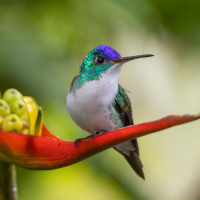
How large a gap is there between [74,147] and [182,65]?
1.88 metres

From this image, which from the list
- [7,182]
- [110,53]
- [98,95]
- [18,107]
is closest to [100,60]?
[110,53]

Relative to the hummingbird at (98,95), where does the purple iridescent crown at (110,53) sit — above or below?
above

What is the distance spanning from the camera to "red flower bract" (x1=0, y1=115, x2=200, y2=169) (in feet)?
2.71

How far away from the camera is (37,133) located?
91 cm

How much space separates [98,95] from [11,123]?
0.41 m

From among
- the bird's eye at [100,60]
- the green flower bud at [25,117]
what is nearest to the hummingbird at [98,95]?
the bird's eye at [100,60]

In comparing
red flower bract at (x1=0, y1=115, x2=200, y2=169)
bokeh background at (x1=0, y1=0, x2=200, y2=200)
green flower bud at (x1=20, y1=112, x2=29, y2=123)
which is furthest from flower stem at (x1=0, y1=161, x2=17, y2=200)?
bokeh background at (x1=0, y1=0, x2=200, y2=200)

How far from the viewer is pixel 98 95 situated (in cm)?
126

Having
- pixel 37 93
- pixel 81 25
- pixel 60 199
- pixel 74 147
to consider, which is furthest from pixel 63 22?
pixel 74 147

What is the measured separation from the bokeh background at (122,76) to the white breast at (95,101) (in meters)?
0.39

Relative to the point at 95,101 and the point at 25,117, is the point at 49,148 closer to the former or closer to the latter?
the point at 25,117

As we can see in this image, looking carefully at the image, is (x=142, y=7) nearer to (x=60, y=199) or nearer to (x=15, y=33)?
(x=15, y=33)

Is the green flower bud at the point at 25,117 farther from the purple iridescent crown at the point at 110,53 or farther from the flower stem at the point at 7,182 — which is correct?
the purple iridescent crown at the point at 110,53

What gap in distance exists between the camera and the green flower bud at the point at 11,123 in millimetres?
884
